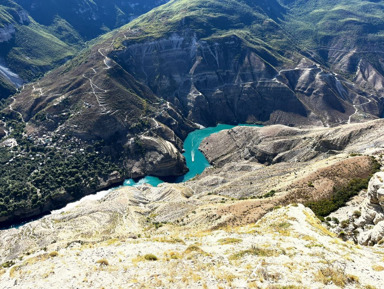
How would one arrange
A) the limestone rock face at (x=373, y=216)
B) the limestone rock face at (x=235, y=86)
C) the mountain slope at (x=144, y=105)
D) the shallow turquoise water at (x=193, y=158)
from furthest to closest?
the limestone rock face at (x=235, y=86) → the mountain slope at (x=144, y=105) → the shallow turquoise water at (x=193, y=158) → the limestone rock face at (x=373, y=216)

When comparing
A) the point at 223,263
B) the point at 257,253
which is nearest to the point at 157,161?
the point at 257,253

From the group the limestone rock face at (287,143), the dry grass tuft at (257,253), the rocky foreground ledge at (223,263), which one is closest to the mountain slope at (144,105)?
the limestone rock face at (287,143)

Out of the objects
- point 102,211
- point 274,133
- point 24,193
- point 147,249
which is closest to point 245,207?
point 147,249

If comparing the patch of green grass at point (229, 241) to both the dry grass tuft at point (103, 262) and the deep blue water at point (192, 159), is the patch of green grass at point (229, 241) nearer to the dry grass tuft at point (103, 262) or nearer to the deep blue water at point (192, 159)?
the dry grass tuft at point (103, 262)

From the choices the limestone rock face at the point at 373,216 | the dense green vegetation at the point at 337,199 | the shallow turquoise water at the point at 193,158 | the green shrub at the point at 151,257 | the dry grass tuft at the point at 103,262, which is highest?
the dry grass tuft at the point at 103,262

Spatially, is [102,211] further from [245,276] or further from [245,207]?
[245,276]

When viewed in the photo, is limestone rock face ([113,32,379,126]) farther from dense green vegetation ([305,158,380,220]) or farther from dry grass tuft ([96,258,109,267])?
dry grass tuft ([96,258,109,267])

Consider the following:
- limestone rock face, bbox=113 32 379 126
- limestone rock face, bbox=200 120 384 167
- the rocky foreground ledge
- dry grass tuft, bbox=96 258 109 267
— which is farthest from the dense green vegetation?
limestone rock face, bbox=113 32 379 126
